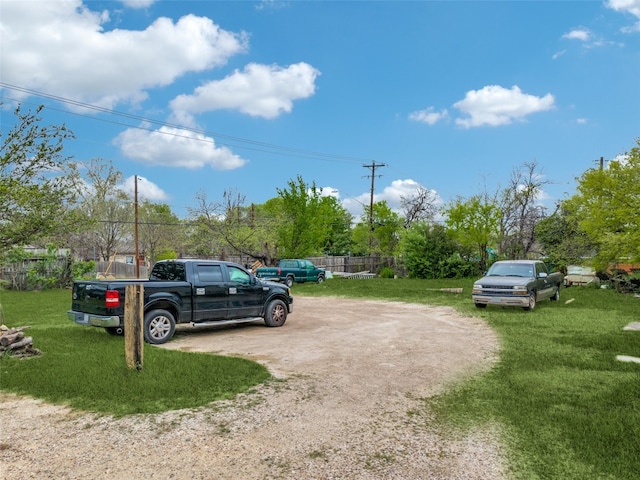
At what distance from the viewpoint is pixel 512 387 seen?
6461mm

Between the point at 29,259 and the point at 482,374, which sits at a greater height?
the point at 29,259

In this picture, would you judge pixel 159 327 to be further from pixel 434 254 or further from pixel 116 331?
pixel 434 254

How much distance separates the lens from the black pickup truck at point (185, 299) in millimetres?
9047

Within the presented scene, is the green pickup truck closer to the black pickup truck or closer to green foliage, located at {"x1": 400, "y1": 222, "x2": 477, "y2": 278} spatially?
green foliage, located at {"x1": 400, "y1": 222, "x2": 477, "y2": 278}

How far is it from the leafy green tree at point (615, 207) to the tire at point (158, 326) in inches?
641

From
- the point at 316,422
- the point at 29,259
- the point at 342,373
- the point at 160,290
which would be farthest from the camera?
the point at 29,259

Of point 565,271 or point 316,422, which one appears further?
point 565,271

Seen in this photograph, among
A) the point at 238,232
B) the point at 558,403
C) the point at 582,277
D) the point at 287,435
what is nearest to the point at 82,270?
the point at 238,232

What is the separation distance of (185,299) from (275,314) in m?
2.67

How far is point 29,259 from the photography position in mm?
24172

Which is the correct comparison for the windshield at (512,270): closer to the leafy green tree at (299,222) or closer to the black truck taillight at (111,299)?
the black truck taillight at (111,299)

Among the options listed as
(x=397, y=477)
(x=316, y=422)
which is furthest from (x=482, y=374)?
(x=397, y=477)

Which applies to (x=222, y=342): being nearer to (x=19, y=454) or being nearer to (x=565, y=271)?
(x=19, y=454)

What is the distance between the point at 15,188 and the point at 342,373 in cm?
685
